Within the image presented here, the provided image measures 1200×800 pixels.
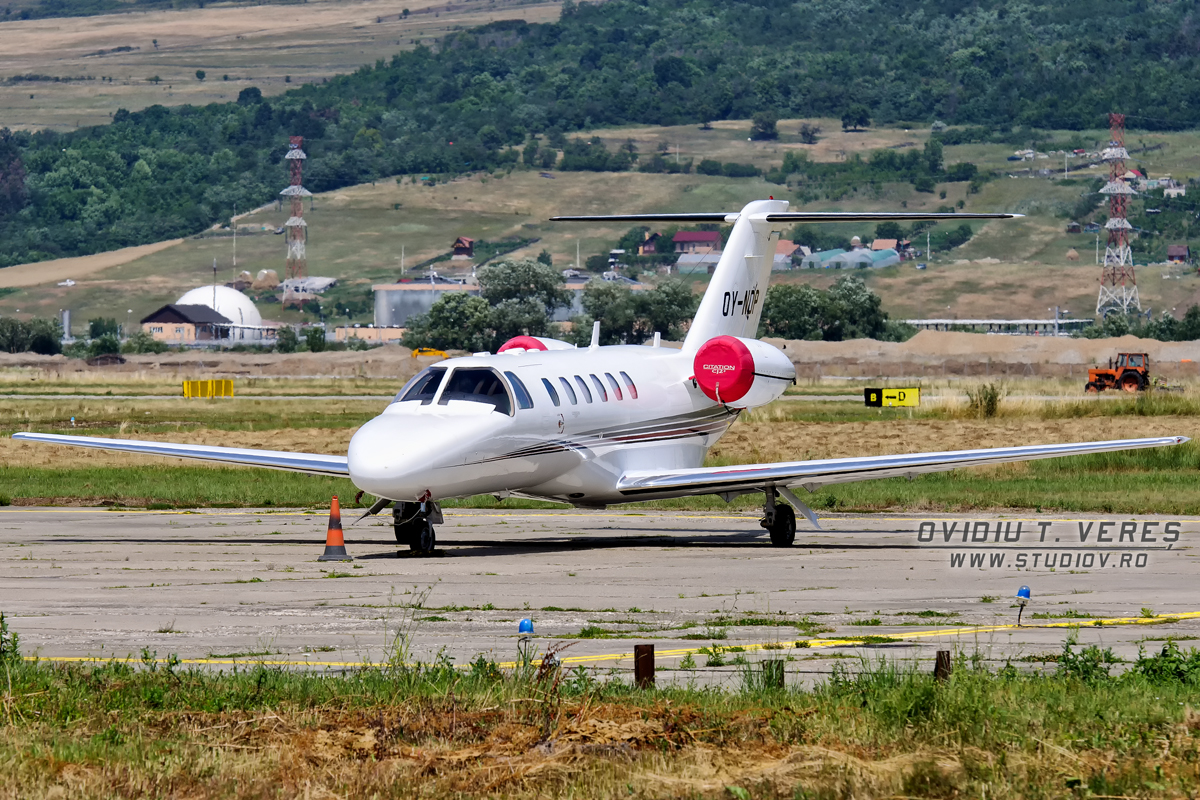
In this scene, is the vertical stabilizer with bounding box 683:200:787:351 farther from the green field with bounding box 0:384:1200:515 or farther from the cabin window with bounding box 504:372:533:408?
the cabin window with bounding box 504:372:533:408

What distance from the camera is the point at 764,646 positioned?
14.8 m

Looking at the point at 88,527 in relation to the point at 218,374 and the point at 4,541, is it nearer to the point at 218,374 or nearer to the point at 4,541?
the point at 4,541

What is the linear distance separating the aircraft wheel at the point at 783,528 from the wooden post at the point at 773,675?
14.1m

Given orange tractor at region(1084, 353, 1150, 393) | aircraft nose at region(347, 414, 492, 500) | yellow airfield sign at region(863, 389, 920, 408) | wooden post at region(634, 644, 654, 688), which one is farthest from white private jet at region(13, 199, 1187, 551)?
orange tractor at region(1084, 353, 1150, 393)

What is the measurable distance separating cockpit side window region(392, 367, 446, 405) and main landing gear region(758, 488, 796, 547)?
5.44m

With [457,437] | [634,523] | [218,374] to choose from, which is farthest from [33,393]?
[457,437]

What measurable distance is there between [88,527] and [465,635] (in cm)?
1490

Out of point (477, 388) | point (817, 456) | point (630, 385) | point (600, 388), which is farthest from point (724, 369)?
point (817, 456)

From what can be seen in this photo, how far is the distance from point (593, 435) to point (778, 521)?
312cm

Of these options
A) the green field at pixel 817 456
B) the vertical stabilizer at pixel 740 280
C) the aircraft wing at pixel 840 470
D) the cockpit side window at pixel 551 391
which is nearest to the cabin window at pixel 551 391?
the cockpit side window at pixel 551 391

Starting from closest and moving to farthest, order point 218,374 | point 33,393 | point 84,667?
point 84,667 → point 33,393 → point 218,374

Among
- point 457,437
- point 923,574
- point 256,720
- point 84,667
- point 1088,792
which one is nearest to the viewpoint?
point 1088,792

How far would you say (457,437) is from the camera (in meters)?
23.4

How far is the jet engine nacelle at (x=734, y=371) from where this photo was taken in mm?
29156
